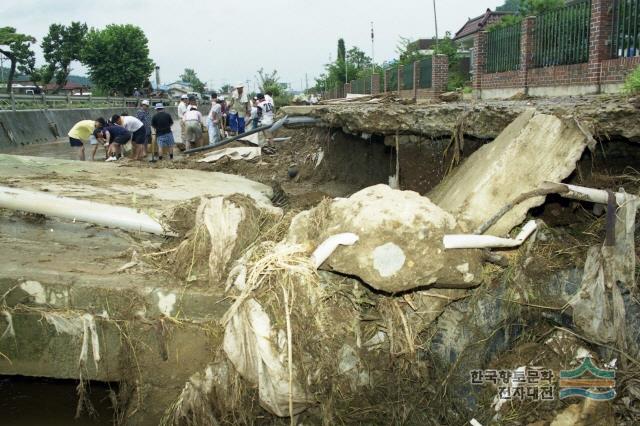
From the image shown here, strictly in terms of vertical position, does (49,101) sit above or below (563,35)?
below

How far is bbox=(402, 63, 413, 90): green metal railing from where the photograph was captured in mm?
19547

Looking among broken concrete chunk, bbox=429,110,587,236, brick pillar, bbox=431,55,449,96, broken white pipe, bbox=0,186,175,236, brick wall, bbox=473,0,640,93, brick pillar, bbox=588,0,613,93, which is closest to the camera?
broken concrete chunk, bbox=429,110,587,236

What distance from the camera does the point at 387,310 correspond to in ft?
9.33

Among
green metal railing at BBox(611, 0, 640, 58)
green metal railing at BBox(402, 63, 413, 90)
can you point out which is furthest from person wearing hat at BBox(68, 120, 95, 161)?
green metal railing at BBox(402, 63, 413, 90)

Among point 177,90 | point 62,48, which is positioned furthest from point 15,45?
point 177,90

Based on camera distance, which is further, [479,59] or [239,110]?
[239,110]

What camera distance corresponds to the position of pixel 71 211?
11.8 feet

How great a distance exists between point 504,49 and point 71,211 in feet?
40.0

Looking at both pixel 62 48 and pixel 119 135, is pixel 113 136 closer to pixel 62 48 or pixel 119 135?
pixel 119 135

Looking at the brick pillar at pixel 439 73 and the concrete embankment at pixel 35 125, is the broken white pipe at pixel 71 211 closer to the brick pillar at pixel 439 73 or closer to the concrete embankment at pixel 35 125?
the concrete embankment at pixel 35 125

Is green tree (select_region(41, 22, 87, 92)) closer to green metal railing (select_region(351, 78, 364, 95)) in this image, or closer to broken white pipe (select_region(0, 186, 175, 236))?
green metal railing (select_region(351, 78, 364, 95))

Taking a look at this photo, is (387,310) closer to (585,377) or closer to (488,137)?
(585,377)

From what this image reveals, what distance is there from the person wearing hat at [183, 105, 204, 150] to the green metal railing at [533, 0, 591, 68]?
26.9ft

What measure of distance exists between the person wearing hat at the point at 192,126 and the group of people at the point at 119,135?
881 mm
